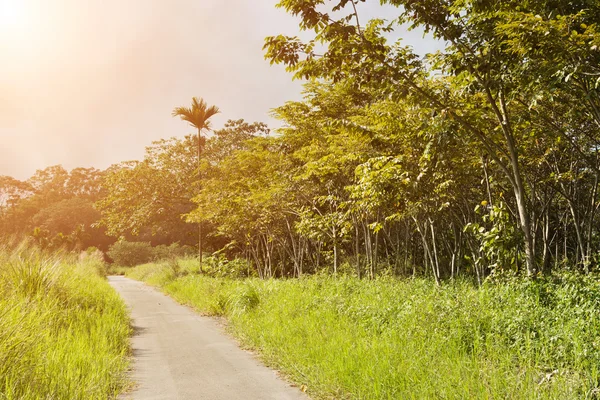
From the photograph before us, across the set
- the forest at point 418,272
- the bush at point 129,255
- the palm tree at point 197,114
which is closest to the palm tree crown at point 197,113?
the palm tree at point 197,114

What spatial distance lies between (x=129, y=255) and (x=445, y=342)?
44.2m

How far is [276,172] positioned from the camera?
14.3m

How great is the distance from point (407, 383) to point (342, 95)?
8.95 meters

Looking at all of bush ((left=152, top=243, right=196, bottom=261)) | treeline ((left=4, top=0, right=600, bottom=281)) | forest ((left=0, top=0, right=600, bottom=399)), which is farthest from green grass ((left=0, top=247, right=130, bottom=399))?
bush ((left=152, top=243, right=196, bottom=261))

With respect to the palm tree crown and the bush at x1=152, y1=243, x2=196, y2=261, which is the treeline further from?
the bush at x1=152, y1=243, x2=196, y2=261

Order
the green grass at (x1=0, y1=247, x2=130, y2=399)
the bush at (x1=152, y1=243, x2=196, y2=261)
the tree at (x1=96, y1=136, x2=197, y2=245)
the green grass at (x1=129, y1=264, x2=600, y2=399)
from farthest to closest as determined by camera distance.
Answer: the bush at (x1=152, y1=243, x2=196, y2=261) < the tree at (x1=96, y1=136, x2=197, y2=245) < the green grass at (x1=0, y1=247, x2=130, y2=399) < the green grass at (x1=129, y1=264, x2=600, y2=399)

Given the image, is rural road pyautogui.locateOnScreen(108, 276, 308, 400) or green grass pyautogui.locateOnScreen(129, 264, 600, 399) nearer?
green grass pyautogui.locateOnScreen(129, 264, 600, 399)

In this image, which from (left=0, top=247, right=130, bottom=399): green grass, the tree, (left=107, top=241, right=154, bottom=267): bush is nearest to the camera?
Result: (left=0, top=247, right=130, bottom=399): green grass

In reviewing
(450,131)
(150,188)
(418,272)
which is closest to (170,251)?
(150,188)

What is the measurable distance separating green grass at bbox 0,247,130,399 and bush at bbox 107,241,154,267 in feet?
115

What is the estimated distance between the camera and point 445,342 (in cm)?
580

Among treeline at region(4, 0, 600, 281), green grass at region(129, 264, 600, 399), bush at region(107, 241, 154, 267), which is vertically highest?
treeline at region(4, 0, 600, 281)

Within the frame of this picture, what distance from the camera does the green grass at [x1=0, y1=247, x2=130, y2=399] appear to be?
15.6ft

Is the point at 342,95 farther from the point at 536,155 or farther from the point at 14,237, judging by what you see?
the point at 14,237
